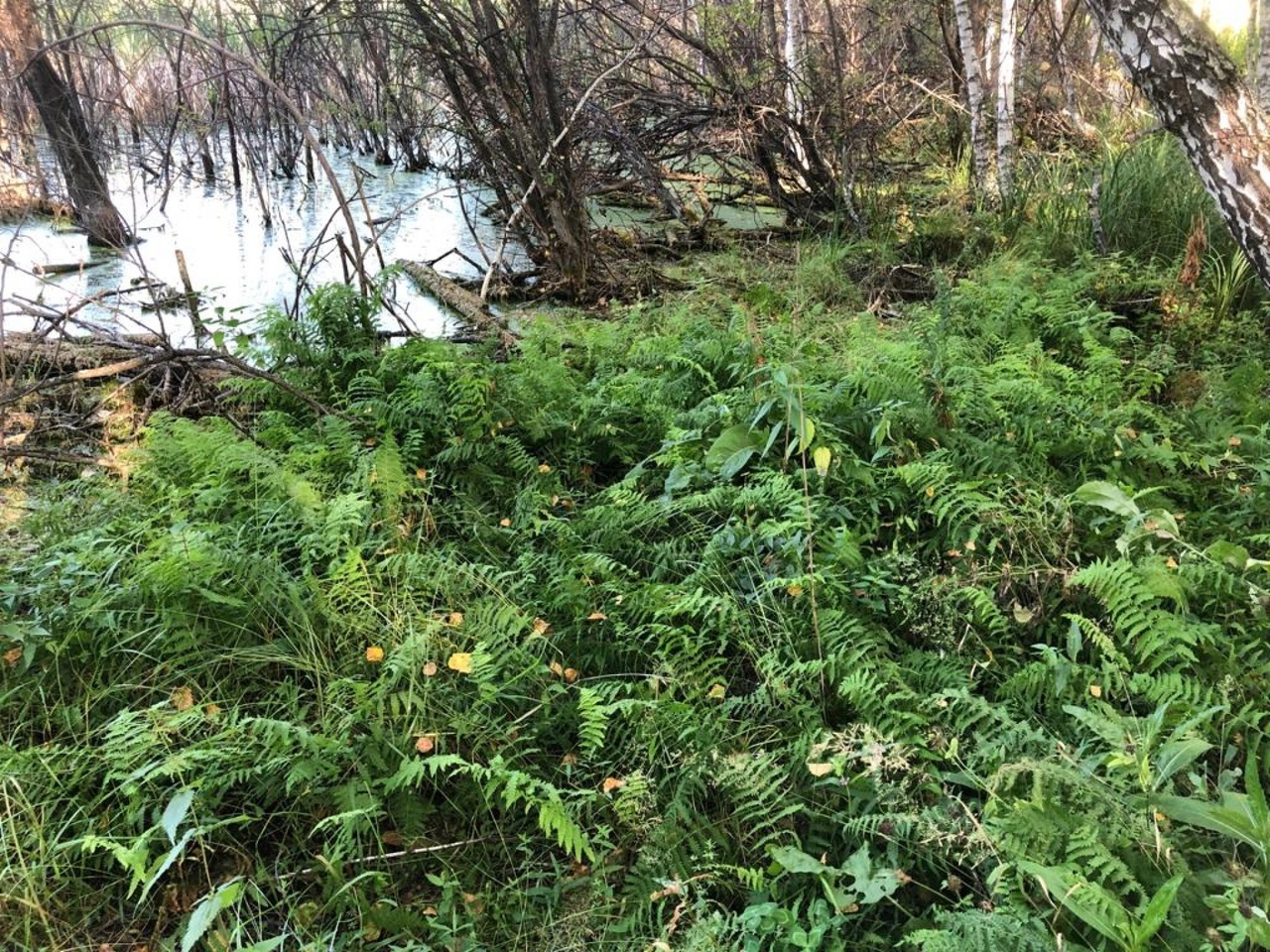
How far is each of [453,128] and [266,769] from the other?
17.8ft

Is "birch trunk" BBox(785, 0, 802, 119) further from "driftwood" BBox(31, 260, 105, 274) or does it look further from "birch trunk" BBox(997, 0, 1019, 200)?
"driftwood" BBox(31, 260, 105, 274)

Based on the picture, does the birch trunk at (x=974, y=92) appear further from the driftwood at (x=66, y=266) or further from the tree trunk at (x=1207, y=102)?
the driftwood at (x=66, y=266)

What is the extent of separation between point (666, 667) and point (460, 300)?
3.70 metres

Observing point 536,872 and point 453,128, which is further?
point 453,128

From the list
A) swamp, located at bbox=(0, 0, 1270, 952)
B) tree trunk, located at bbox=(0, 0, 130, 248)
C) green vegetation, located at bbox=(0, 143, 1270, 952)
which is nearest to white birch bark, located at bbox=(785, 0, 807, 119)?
swamp, located at bbox=(0, 0, 1270, 952)

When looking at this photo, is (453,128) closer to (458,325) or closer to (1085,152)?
(458,325)

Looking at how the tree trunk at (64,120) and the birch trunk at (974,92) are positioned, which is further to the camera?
the tree trunk at (64,120)

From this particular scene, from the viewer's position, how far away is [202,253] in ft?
22.3

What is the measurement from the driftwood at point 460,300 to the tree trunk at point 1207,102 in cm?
303

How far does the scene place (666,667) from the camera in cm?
219

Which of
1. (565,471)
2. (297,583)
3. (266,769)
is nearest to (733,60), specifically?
(565,471)

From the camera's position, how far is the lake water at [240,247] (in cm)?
516

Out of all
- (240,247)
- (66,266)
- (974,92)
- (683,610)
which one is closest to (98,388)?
(66,266)

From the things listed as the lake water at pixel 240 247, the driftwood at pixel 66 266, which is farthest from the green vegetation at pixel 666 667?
the driftwood at pixel 66 266
